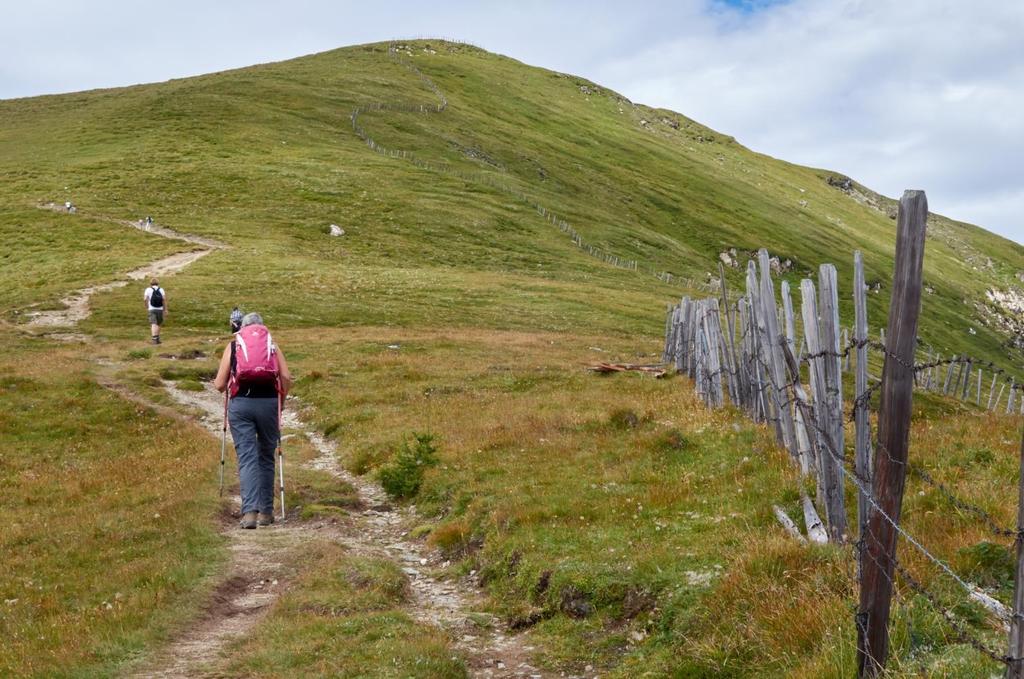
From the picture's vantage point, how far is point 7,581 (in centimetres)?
1153

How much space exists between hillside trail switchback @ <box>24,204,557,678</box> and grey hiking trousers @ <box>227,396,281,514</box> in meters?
0.54

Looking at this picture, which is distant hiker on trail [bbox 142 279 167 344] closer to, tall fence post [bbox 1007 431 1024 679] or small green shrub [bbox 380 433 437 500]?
small green shrub [bbox 380 433 437 500]

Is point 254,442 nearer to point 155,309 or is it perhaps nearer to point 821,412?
point 821,412

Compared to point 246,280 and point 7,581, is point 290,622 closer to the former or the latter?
point 7,581

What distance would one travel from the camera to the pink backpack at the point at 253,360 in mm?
14438

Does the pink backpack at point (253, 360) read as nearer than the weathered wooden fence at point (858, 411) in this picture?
No

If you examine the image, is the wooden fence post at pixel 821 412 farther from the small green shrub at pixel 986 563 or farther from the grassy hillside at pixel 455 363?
the small green shrub at pixel 986 563

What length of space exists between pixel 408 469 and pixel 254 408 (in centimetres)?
369

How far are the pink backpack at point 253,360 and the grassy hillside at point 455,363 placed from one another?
8.41 feet

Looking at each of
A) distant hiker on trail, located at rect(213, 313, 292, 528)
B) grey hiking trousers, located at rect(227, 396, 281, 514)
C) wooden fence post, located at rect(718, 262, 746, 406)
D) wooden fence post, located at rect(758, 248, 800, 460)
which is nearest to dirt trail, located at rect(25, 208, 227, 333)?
distant hiker on trail, located at rect(213, 313, 292, 528)

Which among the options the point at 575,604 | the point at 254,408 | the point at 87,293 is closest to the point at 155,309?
the point at 87,293

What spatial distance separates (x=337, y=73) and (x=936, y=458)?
136 meters

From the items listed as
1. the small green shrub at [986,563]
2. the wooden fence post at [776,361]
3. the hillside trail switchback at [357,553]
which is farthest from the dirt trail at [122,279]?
the small green shrub at [986,563]

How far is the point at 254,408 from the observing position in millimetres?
14625
